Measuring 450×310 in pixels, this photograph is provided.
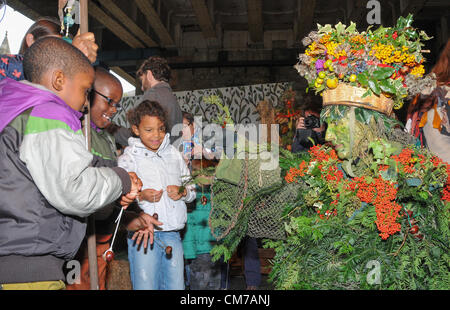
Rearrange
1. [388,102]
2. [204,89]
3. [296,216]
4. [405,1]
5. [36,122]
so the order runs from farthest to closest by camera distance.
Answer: [204,89] → [405,1] → [296,216] → [388,102] → [36,122]

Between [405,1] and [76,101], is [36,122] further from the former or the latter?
[405,1]

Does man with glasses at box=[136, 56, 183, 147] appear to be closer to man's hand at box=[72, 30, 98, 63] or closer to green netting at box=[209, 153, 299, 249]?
man's hand at box=[72, 30, 98, 63]

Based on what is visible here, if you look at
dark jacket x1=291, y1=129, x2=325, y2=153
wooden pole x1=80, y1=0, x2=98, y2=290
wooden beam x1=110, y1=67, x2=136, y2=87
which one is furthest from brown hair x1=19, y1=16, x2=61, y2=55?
wooden beam x1=110, y1=67, x2=136, y2=87

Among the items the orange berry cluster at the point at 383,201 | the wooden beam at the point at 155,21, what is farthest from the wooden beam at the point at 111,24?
the orange berry cluster at the point at 383,201

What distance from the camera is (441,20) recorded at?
22.5ft

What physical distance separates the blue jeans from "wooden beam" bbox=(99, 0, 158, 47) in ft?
10.7

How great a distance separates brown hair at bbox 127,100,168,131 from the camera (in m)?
2.98

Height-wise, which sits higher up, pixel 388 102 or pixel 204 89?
pixel 204 89

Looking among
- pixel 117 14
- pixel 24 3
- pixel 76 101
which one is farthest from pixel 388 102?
pixel 24 3

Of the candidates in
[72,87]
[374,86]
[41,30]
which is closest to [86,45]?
[72,87]

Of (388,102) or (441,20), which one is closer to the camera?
(388,102)

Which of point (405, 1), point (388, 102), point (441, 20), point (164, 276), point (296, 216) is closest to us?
point (388, 102)
